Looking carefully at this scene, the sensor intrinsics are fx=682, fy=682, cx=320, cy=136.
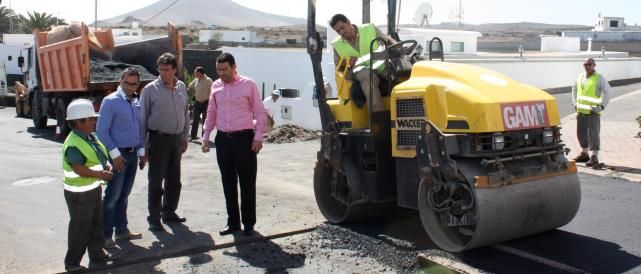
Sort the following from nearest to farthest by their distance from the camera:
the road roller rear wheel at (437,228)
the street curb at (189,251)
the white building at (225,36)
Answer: the street curb at (189,251) < the road roller rear wheel at (437,228) < the white building at (225,36)

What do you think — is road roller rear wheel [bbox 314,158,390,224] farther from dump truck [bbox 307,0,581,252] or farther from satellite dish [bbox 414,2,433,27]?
satellite dish [bbox 414,2,433,27]

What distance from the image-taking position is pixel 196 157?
1151 cm

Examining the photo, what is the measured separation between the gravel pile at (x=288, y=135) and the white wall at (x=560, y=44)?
23.1 metres

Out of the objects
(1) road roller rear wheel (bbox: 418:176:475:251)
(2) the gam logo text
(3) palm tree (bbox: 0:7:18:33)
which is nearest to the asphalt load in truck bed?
(1) road roller rear wheel (bbox: 418:176:475:251)

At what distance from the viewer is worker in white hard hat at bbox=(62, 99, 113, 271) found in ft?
16.4

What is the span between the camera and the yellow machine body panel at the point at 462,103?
5.13 m

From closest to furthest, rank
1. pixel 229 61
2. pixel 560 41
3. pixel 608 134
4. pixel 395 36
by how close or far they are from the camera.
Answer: pixel 229 61 → pixel 395 36 → pixel 608 134 → pixel 560 41

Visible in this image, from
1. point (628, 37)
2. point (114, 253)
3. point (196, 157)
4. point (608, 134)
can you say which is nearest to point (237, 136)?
point (114, 253)

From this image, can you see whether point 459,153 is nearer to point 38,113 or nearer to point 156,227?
point 156,227

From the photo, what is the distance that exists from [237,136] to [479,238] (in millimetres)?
2329

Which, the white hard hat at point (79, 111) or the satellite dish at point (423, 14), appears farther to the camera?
the satellite dish at point (423, 14)

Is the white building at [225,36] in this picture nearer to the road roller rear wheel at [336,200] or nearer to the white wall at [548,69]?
the white wall at [548,69]

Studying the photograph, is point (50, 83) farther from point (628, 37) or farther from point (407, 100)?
point (628, 37)

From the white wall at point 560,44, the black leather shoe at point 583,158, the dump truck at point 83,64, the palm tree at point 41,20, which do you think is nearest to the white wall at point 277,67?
the dump truck at point 83,64
